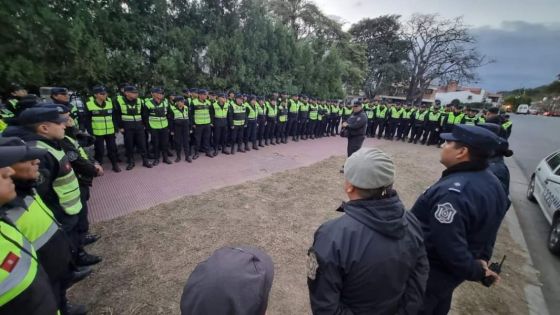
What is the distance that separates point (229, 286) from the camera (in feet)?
2.92

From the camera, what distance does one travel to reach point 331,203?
534 centimetres

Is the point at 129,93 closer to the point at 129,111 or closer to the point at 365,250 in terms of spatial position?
the point at 129,111

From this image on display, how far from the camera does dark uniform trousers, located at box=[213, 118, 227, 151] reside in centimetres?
778

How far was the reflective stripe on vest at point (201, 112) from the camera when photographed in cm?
720

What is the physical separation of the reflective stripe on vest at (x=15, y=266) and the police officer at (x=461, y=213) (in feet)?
7.51

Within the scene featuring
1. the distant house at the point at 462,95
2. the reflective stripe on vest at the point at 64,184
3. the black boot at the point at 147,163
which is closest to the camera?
the reflective stripe on vest at the point at 64,184

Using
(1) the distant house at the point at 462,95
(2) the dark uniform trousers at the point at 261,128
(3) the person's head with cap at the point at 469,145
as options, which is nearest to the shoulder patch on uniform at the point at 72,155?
(3) the person's head with cap at the point at 469,145

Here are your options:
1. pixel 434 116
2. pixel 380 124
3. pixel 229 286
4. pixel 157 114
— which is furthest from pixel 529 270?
pixel 380 124

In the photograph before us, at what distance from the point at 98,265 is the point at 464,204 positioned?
3647mm

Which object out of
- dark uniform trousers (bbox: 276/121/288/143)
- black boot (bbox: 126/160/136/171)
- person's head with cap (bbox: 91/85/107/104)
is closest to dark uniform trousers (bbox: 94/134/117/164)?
black boot (bbox: 126/160/136/171)

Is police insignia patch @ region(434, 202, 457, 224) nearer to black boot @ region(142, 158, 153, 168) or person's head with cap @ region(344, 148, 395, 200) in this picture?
person's head with cap @ region(344, 148, 395, 200)

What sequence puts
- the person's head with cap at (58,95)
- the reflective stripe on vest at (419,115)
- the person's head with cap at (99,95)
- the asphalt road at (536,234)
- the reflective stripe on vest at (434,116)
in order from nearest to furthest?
the asphalt road at (536,234)
the person's head with cap at (58,95)
the person's head with cap at (99,95)
the reflective stripe on vest at (434,116)
the reflective stripe on vest at (419,115)

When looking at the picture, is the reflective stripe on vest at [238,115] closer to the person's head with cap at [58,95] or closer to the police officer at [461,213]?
the person's head with cap at [58,95]

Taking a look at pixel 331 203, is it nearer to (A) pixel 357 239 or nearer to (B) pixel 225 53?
(A) pixel 357 239
